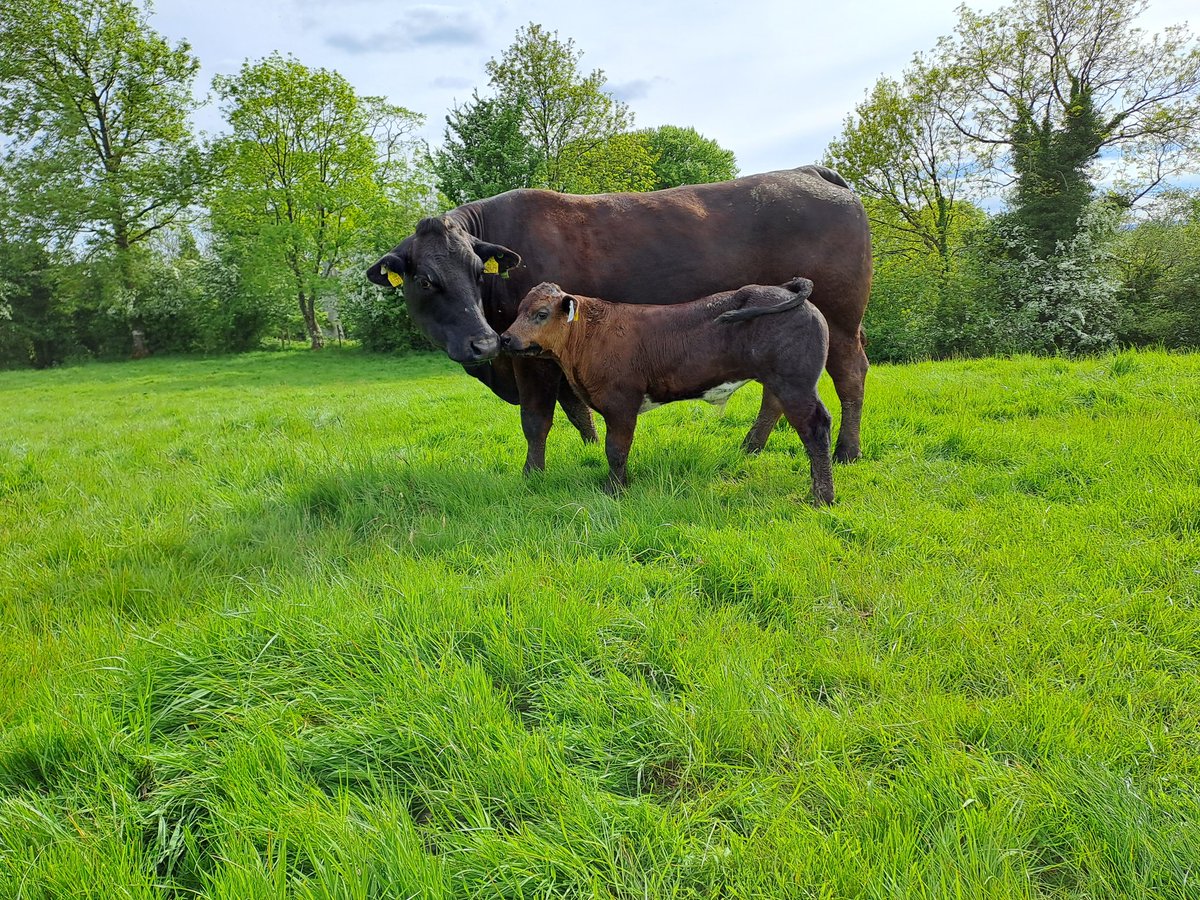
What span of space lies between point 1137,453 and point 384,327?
3203cm

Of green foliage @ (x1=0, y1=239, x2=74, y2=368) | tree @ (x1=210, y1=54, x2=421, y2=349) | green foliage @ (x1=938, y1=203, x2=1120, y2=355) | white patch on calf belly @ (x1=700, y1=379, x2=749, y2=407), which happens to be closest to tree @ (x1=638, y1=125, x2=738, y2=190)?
tree @ (x1=210, y1=54, x2=421, y2=349)

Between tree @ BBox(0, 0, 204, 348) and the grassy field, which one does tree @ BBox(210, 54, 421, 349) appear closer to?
tree @ BBox(0, 0, 204, 348)

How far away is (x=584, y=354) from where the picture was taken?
484cm

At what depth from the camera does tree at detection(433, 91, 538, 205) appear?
26.3m

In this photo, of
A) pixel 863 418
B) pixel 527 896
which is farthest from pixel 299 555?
pixel 863 418

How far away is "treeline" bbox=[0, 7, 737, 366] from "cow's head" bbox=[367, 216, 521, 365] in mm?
24460

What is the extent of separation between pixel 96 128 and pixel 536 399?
44003mm

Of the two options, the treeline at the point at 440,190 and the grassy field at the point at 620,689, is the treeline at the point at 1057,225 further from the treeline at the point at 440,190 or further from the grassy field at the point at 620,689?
the grassy field at the point at 620,689

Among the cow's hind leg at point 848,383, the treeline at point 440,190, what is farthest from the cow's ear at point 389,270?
the treeline at point 440,190

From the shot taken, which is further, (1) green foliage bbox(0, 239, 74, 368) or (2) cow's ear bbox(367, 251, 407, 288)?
(1) green foliage bbox(0, 239, 74, 368)

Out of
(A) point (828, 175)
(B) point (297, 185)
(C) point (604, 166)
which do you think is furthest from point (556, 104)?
(A) point (828, 175)

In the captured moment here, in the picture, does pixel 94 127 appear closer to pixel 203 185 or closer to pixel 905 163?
pixel 203 185

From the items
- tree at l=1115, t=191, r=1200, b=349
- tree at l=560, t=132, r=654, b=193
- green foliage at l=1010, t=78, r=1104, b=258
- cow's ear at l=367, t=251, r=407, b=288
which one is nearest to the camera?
cow's ear at l=367, t=251, r=407, b=288

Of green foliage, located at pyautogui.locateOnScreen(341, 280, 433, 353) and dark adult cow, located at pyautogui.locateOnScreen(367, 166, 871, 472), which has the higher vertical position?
green foliage, located at pyautogui.locateOnScreen(341, 280, 433, 353)
